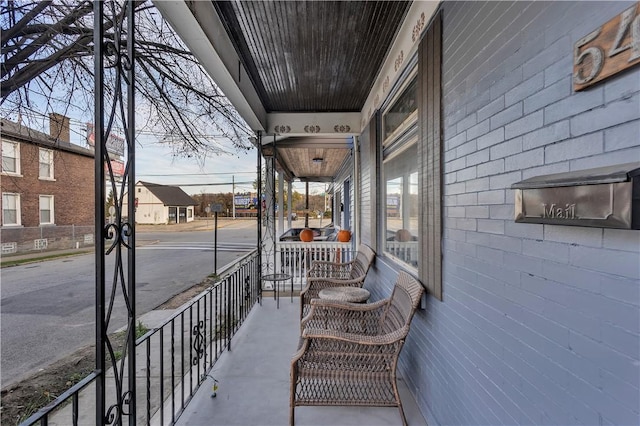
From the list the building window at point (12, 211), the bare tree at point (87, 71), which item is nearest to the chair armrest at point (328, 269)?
the bare tree at point (87, 71)

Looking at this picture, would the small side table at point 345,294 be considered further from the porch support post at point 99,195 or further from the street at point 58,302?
the street at point 58,302

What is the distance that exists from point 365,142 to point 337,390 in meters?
3.47

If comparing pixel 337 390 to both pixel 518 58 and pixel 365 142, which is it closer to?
pixel 518 58

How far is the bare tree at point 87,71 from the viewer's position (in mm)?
1953

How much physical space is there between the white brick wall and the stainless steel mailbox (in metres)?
0.05

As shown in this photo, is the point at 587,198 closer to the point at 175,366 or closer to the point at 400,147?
the point at 400,147

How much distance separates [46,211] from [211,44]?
42.6 feet

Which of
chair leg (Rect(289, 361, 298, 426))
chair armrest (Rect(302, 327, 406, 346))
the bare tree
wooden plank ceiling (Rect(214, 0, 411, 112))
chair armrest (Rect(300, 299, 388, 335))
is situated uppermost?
wooden plank ceiling (Rect(214, 0, 411, 112))

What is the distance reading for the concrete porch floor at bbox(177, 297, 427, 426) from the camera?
195 centimetres

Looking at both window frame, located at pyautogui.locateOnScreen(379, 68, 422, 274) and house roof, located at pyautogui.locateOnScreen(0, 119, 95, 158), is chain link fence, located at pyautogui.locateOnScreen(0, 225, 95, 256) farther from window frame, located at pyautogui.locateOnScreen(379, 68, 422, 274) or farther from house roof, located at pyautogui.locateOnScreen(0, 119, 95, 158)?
window frame, located at pyautogui.locateOnScreen(379, 68, 422, 274)

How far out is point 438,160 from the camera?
68.1 inches

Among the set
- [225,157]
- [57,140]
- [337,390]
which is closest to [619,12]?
[337,390]

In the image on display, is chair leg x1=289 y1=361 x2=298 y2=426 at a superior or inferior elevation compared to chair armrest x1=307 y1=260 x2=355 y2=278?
inferior

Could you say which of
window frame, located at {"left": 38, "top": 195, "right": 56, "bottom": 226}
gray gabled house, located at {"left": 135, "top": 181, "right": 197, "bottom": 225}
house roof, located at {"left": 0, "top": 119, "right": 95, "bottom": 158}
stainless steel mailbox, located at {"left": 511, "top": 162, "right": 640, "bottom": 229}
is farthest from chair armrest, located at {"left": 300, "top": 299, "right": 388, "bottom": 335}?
gray gabled house, located at {"left": 135, "top": 181, "right": 197, "bottom": 225}
